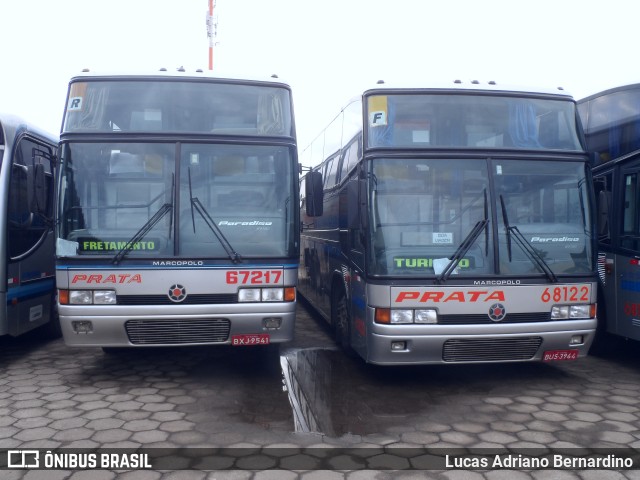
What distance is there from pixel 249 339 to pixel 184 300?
779 mm

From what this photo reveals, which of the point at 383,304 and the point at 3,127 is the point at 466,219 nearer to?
the point at 383,304

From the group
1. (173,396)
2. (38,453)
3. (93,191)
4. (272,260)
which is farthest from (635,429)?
(93,191)

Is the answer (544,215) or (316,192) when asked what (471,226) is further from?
(316,192)

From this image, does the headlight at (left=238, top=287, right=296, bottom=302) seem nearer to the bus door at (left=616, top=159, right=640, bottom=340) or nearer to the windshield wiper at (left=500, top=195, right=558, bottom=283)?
the windshield wiper at (left=500, top=195, right=558, bottom=283)

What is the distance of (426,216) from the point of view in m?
6.04

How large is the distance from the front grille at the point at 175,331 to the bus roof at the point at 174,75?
8.50ft

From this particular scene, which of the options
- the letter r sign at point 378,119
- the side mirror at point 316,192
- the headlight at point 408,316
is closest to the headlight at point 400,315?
the headlight at point 408,316

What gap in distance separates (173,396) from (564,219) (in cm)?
429

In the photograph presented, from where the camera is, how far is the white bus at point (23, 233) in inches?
281

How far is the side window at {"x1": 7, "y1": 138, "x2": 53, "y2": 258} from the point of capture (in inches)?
290

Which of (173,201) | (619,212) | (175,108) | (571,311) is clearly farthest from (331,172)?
(571,311)

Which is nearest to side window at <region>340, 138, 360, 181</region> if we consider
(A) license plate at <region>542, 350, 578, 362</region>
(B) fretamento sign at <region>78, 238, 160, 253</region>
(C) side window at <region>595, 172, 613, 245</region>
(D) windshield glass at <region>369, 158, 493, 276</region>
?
(D) windshield glass at <region>369, 158, 493, 276</region>

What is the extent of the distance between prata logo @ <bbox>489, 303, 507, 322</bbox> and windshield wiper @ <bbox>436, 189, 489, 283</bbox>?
52 cm

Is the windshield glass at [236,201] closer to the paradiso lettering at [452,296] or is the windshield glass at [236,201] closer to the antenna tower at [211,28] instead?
the paradiso lettering at [452,296]
